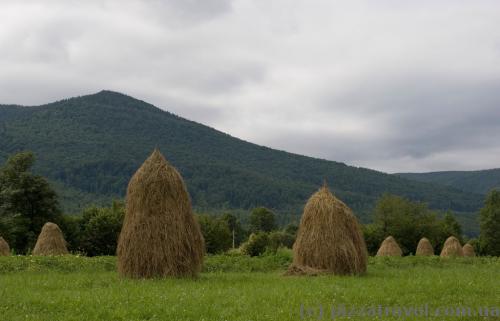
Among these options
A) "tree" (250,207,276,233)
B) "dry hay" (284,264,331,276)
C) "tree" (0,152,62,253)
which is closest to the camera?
"dry hay" (284,264,331,276)

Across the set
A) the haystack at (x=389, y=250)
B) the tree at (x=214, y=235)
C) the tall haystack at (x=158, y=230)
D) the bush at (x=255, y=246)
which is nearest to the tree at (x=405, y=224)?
the tree at (x=214, y=235)

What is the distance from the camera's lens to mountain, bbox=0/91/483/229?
131250 mm

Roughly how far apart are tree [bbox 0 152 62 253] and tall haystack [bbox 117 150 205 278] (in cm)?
2835

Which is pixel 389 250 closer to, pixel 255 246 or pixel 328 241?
pixel 255 246

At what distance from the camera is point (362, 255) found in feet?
61.8

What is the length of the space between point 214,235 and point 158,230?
113ft

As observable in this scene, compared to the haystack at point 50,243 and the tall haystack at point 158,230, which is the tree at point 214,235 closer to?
the haystack at point 50,243

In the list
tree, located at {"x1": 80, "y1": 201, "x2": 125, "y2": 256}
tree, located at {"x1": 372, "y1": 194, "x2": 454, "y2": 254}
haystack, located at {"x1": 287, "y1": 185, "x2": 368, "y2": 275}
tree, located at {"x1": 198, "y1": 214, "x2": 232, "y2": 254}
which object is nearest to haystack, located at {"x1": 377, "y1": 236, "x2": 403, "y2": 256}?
tree, located at {"x1": 198, "y1": 214, "x2": 232, "y2": 254}

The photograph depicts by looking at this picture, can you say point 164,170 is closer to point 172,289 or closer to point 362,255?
point 172,289

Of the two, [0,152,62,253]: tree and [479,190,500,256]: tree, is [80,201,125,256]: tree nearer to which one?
[0,152,62,253]: tree

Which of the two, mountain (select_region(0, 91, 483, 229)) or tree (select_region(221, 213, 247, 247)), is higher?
mountain (select_region(0, 91, 483, 229))

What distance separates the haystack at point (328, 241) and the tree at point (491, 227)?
50032 millimetres

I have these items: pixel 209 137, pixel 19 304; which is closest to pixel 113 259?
pixel 19 304

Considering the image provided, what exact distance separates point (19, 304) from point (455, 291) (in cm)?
1071
